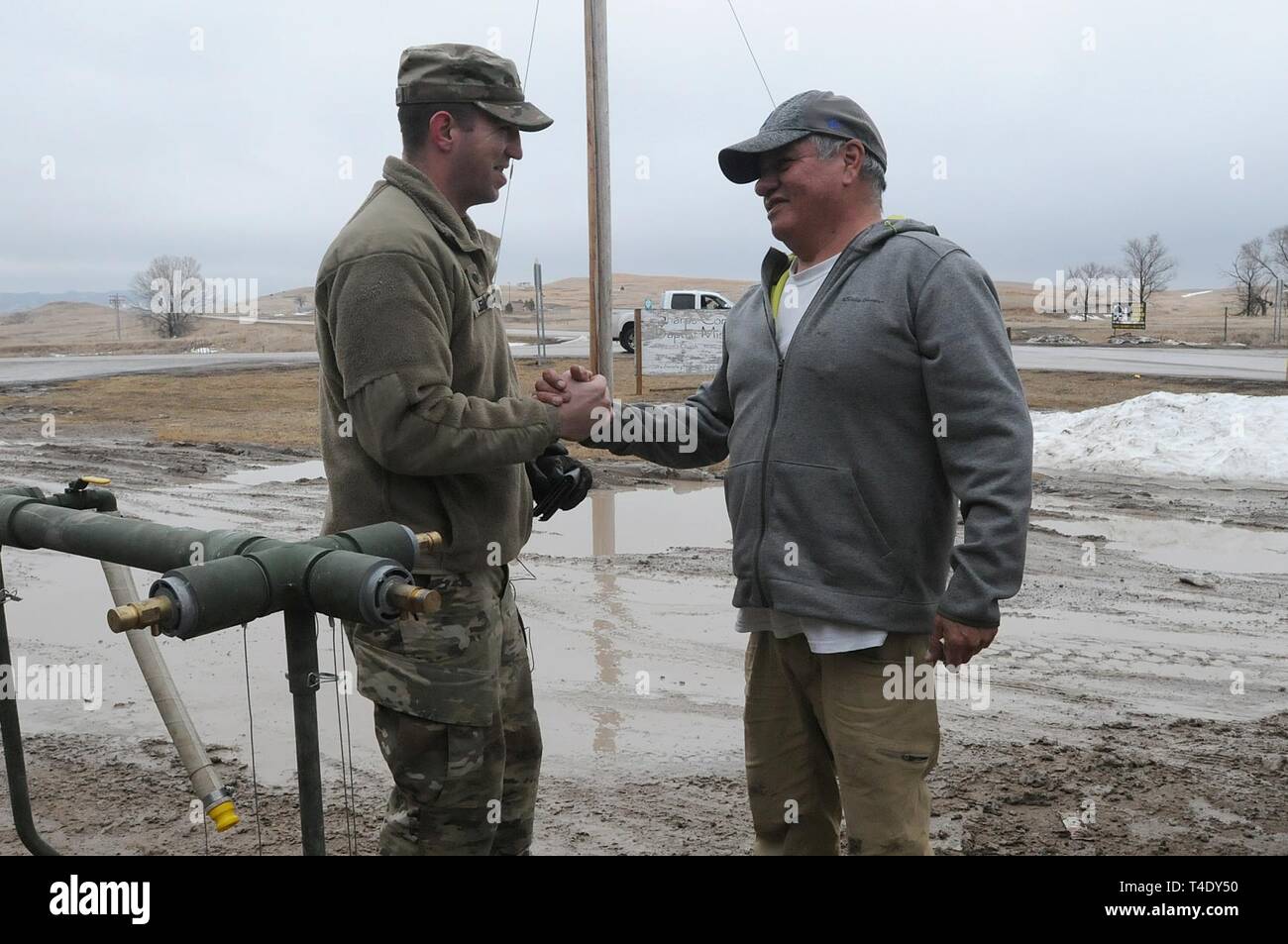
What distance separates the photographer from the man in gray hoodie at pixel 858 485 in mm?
2758

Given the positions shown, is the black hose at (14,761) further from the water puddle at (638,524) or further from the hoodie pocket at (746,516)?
the water puddle at (638,524)

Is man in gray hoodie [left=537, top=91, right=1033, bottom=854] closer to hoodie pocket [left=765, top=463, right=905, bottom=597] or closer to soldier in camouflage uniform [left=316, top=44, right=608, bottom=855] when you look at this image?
hoodie pocket [left=765, top=463, right=905, bottom=597]

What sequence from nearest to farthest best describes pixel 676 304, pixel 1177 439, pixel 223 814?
1. pixel 223 814
2. pixel 1177 439
3. pixel 676 304

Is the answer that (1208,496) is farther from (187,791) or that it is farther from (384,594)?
(384,594)

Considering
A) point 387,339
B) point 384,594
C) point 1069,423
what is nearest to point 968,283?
point 387,339

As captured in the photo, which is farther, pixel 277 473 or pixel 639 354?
pixel 639 354

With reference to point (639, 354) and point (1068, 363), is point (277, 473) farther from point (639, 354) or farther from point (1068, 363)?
point (1068, 363)

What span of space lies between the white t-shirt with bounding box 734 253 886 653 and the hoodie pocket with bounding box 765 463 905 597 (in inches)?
4.1

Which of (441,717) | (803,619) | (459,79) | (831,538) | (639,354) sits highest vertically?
(459,79)

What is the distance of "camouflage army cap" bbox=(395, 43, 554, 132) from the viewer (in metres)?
3.00

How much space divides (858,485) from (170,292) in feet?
251

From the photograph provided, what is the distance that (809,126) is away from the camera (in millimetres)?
2992
